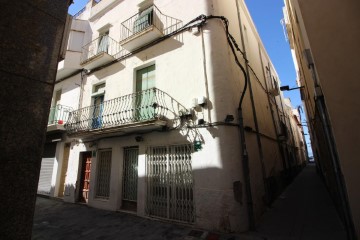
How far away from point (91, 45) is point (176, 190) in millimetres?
9497

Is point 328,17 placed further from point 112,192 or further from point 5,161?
point 112,192

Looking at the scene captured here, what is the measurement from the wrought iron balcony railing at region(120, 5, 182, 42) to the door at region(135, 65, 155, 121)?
5.19 ft

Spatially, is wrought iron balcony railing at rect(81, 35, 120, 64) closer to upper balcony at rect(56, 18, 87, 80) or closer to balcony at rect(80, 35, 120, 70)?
balcony at rect(80, 35, 120, 70)

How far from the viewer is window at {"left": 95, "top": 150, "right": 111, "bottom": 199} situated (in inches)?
321

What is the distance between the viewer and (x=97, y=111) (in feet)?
31.3

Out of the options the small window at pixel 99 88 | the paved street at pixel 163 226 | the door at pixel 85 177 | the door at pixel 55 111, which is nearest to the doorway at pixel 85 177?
the door at pixel 85 177

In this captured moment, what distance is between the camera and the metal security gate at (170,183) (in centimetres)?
606

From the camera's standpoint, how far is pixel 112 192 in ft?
25.0

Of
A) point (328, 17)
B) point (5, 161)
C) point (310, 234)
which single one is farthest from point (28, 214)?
point (328, 17)

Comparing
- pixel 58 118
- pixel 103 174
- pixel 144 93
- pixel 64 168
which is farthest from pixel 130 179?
pixel 58 118

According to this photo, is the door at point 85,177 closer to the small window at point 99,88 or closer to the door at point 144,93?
the small window at point 99,88

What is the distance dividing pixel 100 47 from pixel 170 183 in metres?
8.46

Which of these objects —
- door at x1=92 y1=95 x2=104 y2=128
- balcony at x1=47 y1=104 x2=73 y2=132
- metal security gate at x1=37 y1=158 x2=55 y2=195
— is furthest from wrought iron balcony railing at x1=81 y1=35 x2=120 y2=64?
metal security gate at x1=37 y1=158 x2=55 y2=195

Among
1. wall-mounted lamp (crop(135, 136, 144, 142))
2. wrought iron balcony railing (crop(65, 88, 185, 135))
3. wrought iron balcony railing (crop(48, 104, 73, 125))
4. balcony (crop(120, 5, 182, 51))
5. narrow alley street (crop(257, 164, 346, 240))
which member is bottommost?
narrow alley street (crop(257, 164, 346, 240))
